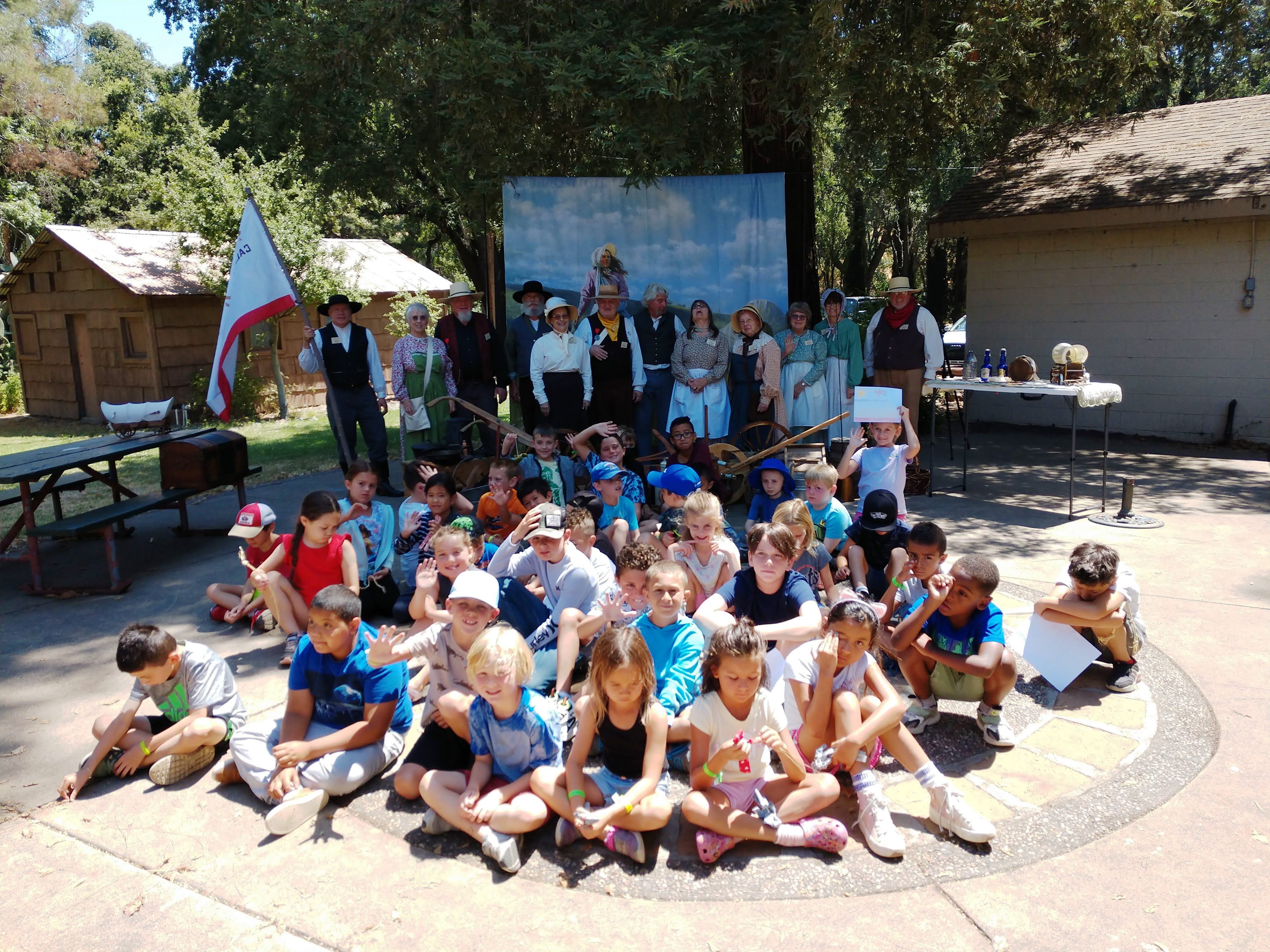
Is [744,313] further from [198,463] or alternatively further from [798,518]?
[198,463]

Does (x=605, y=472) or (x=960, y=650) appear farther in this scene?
(x=605, y=472)

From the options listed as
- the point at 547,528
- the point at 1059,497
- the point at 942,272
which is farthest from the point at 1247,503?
the point at 942,272

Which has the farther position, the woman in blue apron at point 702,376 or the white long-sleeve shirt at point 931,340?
the white long-sleeve shirt at point 931,340

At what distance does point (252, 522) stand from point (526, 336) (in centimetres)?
383

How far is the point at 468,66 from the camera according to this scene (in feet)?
25.3

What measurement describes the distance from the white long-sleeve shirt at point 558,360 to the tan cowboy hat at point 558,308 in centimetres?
19

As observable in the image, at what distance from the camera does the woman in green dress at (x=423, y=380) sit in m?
8.48

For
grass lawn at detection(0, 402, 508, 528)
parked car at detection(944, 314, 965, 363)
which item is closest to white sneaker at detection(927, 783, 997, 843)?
grass lawn at detection(0, 402, 508, 528)

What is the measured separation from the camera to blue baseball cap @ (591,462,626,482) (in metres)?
5.76

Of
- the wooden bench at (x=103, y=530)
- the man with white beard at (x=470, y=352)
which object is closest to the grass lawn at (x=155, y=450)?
the wooden bench at (x=103, y=530)

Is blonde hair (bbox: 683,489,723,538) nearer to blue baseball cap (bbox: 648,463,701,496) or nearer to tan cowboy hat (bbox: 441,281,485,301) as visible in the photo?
blue baseball cap (bbox: 648,463,701,496)

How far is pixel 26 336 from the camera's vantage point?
1742 cm

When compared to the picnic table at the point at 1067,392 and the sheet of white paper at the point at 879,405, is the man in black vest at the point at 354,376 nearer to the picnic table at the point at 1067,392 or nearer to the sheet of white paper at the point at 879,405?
the sheet of white paper at the point at 879,405

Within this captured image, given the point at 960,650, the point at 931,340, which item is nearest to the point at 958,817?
the point at 960,650
